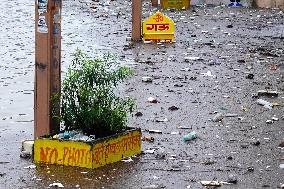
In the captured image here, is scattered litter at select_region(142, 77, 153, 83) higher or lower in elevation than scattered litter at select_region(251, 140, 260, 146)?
lower

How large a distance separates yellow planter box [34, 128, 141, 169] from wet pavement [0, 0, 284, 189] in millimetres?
77

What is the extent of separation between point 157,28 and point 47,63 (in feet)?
29.8

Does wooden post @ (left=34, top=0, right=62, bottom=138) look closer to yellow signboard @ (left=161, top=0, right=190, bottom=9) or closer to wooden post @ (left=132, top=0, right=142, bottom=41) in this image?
wooden post @ (left=132, top=0, right=142, bottom=41)

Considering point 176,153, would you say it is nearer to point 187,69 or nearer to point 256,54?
point 187,69

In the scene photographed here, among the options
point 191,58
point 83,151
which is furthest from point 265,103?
point 191,58

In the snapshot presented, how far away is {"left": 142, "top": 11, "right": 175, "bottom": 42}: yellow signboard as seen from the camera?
15.8m

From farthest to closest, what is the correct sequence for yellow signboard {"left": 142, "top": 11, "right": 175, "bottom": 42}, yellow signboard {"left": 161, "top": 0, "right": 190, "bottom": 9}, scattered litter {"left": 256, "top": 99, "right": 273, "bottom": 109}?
yellow signboard {"left": 161, "top": 0, "right": 190, "bottom": 9}
yellow signboard {"left": 142, "top": 11, "right": 175, "bottom": 42}
scattered litter {"left": 256, "top": 99, "right": 273, "bottom": 109}

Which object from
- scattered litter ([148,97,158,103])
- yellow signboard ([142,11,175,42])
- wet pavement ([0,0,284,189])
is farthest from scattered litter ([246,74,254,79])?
yellow signboard ([142,11,175,42])

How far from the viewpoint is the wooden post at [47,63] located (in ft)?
22.8

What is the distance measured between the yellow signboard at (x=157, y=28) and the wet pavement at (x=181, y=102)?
34cm

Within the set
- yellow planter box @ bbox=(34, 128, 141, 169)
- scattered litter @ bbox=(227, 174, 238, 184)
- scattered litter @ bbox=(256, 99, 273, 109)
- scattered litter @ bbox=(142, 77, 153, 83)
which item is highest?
yellow planter box @ bbox=(34, 128, 141, 169)

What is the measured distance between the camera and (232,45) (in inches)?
645

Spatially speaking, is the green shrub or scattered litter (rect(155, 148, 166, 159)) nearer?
the green shrub

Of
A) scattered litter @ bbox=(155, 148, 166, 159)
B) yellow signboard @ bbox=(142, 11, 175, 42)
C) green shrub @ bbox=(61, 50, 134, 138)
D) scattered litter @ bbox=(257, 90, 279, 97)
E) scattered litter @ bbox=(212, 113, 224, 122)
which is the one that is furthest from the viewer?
yellow signboard @ bbox=(142, 11, 175, 42)
